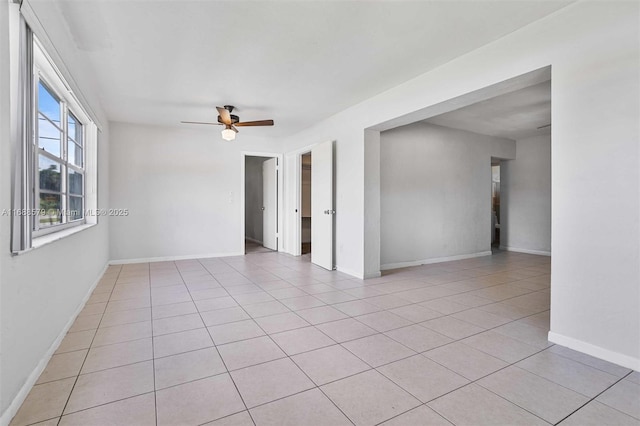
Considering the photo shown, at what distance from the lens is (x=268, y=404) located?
1678 millimetres

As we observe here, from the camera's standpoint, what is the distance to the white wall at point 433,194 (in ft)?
17.5

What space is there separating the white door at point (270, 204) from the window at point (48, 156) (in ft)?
11.4

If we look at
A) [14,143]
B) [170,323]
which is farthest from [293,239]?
[14,143]

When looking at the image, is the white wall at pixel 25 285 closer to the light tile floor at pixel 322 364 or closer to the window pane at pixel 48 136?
the light tile floor at pixel 322 364

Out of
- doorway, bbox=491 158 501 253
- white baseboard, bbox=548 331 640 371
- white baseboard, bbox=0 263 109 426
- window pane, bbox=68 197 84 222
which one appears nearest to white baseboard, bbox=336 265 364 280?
white baseboard, bbox=548 331 640 371

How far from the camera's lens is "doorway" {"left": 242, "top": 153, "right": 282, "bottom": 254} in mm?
6914

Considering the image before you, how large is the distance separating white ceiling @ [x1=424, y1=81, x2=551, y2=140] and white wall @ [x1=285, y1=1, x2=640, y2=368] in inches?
65.4

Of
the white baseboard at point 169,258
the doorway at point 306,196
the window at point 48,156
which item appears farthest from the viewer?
the doorway at point 306,196

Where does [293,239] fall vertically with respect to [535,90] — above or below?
below

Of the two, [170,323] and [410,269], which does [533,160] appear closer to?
[410,269]

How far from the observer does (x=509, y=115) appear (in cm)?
505

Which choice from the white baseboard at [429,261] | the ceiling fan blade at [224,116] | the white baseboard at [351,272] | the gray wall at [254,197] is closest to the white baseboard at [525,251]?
the white baseboard at [429,261]

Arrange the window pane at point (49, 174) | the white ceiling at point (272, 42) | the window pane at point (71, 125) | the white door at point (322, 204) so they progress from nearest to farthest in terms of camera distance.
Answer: the white ceiling at point (272, 42)
the window pane at point (49, 174)
the window pane at point (71, 125)
the white door at point (322, 204)

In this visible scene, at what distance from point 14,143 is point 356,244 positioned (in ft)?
12.2
